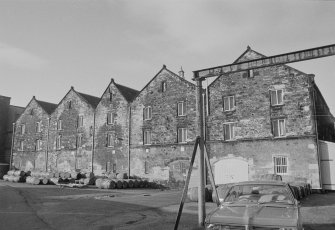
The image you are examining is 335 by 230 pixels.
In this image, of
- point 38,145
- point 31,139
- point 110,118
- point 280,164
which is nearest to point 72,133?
point 110,118

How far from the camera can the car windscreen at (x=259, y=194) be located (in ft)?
23.4

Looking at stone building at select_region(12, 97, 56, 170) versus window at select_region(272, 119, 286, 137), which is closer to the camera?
window at select_region(272, 119, 286, 137)

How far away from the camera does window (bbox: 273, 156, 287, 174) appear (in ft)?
74.3

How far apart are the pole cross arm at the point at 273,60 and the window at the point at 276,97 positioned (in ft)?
49.1

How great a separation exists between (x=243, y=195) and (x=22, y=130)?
132 feet

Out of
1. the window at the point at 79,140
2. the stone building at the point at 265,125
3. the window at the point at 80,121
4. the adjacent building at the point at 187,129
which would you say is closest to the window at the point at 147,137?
the adjacent building at the point at 187,129

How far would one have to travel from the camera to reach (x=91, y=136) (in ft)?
111

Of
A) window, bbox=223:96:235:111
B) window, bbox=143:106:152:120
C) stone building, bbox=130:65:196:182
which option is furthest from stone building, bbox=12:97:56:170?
window, bbox=223:96:235:111

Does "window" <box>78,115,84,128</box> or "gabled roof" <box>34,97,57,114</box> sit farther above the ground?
"gabled roof" <box>34,97,57,114</box>

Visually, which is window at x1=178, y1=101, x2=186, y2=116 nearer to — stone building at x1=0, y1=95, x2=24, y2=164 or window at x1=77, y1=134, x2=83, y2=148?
window at x1=77, y1=134, x2=83, y2=148

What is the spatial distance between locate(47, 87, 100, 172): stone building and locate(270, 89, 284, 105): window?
19.2 metres

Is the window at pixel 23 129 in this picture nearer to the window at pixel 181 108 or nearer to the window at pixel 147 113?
the window at pixel 147 113

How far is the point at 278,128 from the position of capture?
23.5 metres

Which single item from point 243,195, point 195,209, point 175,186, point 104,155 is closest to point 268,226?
point 243,195
